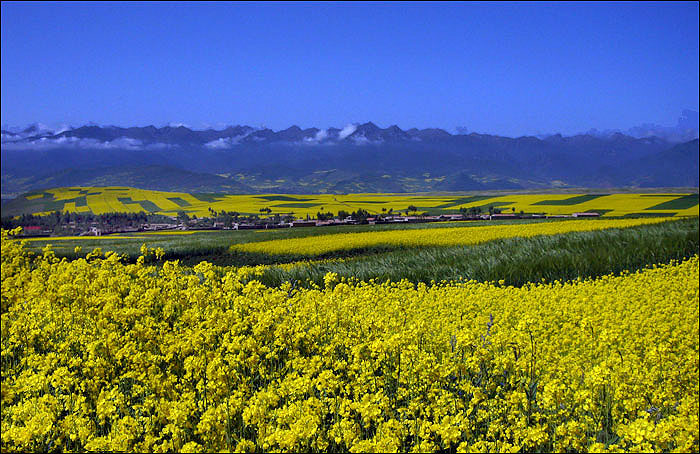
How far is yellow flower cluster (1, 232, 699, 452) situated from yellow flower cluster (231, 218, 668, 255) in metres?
0.57

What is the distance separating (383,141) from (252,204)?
810 cm

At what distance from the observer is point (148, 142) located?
8.59 m

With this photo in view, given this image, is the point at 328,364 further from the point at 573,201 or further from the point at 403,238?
the point at 573,201

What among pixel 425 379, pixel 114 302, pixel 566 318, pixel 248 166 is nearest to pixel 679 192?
pixel 566 318

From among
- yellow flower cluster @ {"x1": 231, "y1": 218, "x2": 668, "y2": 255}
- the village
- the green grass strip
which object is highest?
the village

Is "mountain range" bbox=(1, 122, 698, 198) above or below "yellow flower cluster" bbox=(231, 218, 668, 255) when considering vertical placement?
above

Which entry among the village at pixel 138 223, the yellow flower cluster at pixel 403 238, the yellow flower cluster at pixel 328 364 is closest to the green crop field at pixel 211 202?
the village at pixel 138 223

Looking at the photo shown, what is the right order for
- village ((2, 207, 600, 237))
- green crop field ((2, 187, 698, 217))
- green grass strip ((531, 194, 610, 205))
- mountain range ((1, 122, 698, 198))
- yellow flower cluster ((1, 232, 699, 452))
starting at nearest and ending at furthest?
yellow flower cluster ((1, 232, 699, 452)) < village ((2, 207, 600, 237)) < green crop field ((2, 187, 698, 217)) < mountain range ((1, 122, 698, 198)) < green grass strip ((531, 194, 610, 205))

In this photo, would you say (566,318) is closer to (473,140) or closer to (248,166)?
(248,166)

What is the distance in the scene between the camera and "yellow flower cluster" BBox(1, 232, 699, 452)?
429 cm

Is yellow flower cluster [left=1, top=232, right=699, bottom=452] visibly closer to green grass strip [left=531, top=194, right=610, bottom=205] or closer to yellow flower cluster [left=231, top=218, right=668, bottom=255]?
yellow flower cluster [left=231, top=218, right=668, bottom=255]

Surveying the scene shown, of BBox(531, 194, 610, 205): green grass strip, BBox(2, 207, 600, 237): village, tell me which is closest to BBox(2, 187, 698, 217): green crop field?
BBox(2, 207, 600, 237): village

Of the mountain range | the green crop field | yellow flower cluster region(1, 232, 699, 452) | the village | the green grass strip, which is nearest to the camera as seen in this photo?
yellow flower cluster region(1, 232, 699, 452)

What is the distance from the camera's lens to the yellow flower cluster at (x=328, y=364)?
14.1 ft
